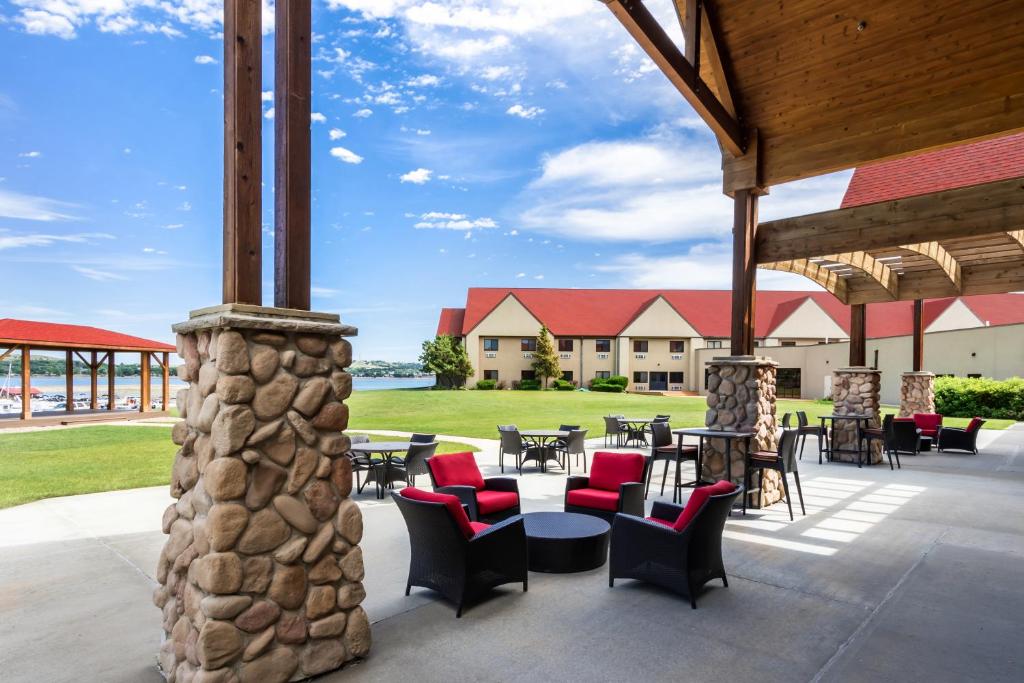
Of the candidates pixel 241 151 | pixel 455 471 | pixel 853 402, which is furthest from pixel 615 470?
pixel 853 402

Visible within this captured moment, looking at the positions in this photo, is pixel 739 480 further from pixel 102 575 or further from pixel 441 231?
pixel 441 231

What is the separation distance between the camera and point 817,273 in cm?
Result: 1244

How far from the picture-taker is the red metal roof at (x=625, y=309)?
40312 millimetres

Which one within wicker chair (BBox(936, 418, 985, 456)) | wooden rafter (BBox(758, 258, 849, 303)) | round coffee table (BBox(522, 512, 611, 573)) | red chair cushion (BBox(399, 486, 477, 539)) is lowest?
wicker chair (BBox(936, 418, 985, 456))

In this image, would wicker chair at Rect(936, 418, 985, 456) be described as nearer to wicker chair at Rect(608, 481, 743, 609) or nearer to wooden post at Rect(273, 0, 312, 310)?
wicker chair at Rect(608, 481, 743, 609)

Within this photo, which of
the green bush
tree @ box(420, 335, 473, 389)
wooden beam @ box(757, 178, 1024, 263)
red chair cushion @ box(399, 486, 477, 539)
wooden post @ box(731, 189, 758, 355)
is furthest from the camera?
tree @ box(420, 335, 473, 389)

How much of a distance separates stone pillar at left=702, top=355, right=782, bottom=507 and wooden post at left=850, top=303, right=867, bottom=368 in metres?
6.47

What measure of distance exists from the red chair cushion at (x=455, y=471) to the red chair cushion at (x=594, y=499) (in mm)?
1083

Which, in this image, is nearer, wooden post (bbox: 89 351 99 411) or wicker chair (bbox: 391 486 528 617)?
wicker chair (bbox: 391 486 528 617)

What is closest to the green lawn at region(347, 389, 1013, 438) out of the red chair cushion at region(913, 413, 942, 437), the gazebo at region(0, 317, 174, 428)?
the red chair cushion at region(913, 413, 942, 437)

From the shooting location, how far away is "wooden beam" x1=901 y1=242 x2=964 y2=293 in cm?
1092

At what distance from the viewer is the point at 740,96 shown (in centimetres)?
862

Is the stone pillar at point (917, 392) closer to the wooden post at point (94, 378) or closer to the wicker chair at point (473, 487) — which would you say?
the wicker chair at point (473, 487)

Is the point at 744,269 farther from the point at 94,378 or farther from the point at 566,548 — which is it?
the point at 94,378
